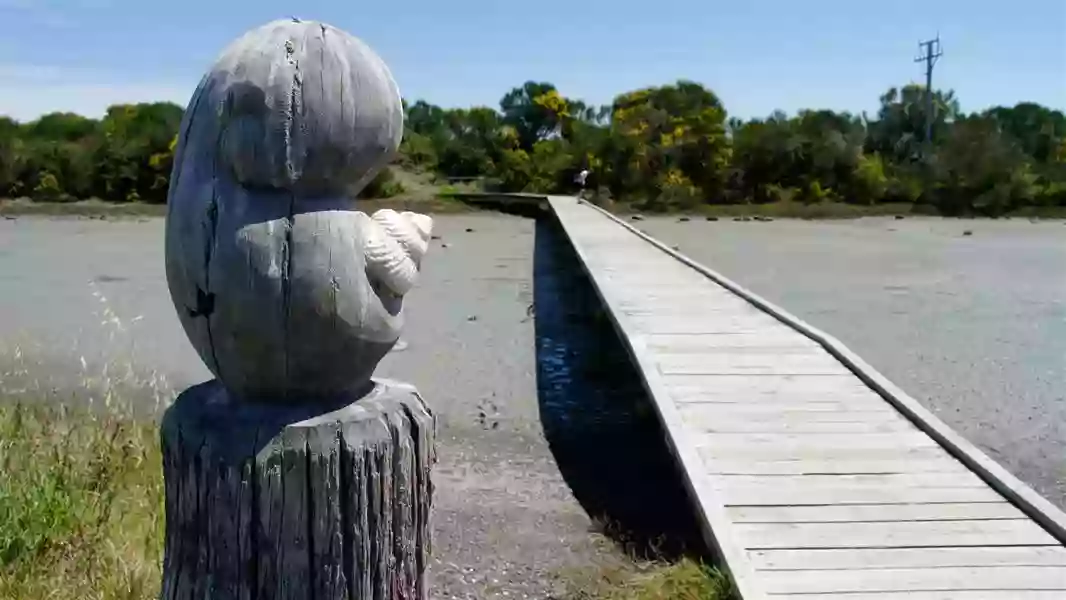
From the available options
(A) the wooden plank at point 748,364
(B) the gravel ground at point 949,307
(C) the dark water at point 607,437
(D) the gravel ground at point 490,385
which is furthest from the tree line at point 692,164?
(A) the wooden plank at point 748,364

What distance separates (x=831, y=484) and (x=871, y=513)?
Answer: 304 millimetres

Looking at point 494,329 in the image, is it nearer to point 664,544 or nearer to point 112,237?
point 664,544

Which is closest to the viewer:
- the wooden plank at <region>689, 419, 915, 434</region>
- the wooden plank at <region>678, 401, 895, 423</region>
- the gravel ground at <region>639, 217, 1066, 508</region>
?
the wooden plank at <region>689, 419, 915, 434</region>

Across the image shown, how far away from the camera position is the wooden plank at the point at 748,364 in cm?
600

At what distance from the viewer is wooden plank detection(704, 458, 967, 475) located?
437 cm

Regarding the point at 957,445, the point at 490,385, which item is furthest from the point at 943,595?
the point at 490,385

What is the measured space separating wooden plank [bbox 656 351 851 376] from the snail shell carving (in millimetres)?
4154

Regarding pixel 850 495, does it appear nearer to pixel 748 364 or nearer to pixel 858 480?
pixel 858 480

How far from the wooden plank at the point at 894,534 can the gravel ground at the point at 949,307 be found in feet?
6.47

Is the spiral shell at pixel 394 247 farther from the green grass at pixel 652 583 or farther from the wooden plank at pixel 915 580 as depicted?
the green grass at pixel 652 583

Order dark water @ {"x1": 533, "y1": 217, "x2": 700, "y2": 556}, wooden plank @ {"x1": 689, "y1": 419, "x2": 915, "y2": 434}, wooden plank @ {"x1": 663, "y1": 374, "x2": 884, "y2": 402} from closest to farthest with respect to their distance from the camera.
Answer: wooden plank @ {"x1": 689, "y1": 419, "x2": 915, "y2": 434} < dark water @ {"x1": 533, "y1": 217, "x2": 700, "y2": 556} < wooden plank @ {"x1": 663, "y1": 374, "x2": 884, "y2": 402}

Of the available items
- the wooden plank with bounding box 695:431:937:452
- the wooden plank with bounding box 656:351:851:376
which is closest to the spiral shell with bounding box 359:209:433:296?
the wooden plank with bounding box 695:431:937:452

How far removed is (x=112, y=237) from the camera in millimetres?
20125

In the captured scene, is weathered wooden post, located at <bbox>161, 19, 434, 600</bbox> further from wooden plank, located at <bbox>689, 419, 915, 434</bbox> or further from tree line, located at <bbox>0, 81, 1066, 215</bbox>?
tree line, located at <bbox>0, 81, 1066, 215</bbox>
